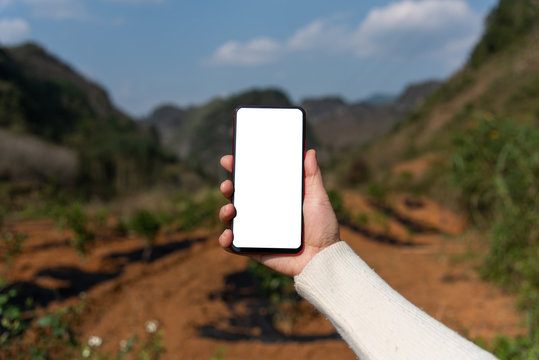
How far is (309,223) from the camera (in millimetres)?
1444

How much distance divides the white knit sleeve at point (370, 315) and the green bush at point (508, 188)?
270 cm

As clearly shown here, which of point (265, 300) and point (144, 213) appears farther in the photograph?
point (144, 213)

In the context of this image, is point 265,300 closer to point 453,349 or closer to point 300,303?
point 300,303

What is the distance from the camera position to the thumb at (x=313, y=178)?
4.78 ft

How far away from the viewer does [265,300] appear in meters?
4.32

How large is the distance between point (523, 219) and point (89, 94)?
2636 inches

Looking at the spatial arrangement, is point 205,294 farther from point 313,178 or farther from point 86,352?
point 313,178

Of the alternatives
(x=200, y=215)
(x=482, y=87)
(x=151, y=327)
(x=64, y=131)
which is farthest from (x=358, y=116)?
(x=151, y=327)

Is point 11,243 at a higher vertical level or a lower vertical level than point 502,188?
lower

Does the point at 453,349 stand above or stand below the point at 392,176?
above

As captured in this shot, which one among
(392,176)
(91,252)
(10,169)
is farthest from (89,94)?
(91,252)

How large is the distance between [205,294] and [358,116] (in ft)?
260

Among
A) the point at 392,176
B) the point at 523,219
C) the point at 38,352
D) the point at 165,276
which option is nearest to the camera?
the point at 38,352

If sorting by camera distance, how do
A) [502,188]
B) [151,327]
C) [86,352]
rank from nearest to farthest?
[86,352] < [151,327] < [502,188]
